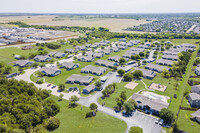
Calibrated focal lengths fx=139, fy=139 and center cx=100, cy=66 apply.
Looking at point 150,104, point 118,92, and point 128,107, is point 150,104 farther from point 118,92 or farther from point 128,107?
point 118,92

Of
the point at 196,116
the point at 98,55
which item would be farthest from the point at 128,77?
the point at 98,55

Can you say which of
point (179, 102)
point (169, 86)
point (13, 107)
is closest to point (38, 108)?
point (13, 107)

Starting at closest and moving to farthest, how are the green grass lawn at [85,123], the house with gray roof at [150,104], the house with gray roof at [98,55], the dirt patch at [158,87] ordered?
1. the green grass lawn at [85,123]
2. the house with gray roof at [150,104]
3. the dirt patch at [158,87]
4. the house with gray roof at [98,55]

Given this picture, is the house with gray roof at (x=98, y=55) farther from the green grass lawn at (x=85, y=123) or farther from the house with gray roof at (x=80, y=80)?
the green grass lawn at (x=85, y=123)

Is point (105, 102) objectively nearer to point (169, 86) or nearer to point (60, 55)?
point (169, 86)

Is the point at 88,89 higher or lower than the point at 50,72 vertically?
lower

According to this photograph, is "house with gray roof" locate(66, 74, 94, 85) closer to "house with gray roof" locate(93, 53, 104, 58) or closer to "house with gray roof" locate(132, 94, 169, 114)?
"house with gray roof" locate(132, 94, 169, 114)

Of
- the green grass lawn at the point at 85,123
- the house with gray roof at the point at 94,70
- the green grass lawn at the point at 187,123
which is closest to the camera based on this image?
the green grass lawn at the point at 85,123

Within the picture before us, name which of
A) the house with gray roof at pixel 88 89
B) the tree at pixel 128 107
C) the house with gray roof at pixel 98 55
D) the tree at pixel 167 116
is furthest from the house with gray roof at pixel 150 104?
the house with gray roof at pixel 98 55
